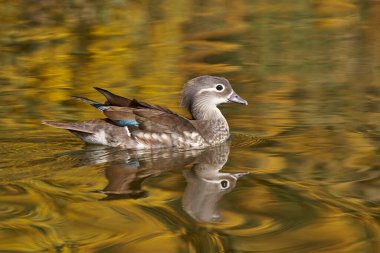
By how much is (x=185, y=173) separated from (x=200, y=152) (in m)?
1.05

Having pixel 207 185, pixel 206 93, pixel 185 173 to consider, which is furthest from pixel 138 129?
pixel 207 185

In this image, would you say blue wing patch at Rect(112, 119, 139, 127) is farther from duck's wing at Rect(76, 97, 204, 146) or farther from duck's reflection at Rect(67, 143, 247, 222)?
duck's reflection at Rect(67, 143, 247, 222)

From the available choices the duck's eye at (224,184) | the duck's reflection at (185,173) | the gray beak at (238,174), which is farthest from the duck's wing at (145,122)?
the duck's eye at (224,184)

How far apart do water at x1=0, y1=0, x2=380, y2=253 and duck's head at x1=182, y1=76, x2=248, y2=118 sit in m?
0.40

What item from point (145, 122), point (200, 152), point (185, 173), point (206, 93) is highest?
point (206, 93)

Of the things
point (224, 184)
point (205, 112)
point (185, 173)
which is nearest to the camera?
point (224, 184)

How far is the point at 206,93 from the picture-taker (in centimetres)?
1072

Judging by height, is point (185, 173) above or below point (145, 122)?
below

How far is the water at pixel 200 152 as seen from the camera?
24.2 feet

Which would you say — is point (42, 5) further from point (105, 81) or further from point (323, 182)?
point (323, 182)

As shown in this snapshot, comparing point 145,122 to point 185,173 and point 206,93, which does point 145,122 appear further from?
point 185,173

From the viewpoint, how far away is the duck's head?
10.7 metres

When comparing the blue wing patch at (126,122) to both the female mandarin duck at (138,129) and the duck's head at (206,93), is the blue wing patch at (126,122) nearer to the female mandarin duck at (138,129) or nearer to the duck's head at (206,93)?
the female mandarin duck at (138,129)

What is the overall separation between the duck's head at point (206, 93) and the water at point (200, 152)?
395 millimetres
